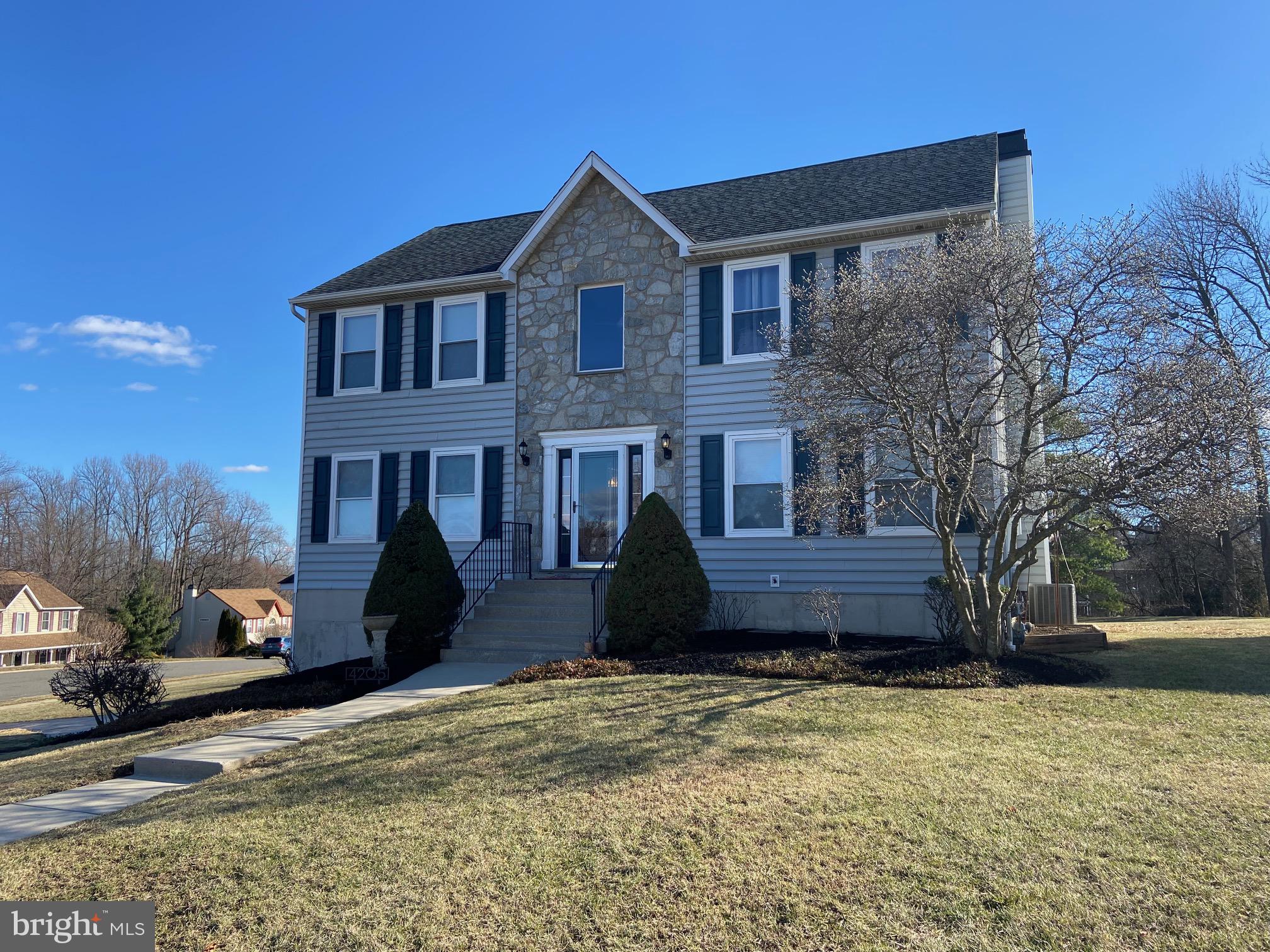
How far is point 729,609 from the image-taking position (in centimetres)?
1190

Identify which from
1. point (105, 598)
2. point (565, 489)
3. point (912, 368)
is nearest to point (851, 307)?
point (912, 368)

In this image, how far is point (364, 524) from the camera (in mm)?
14414

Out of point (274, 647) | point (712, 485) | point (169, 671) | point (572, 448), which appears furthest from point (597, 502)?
point (274, 647)

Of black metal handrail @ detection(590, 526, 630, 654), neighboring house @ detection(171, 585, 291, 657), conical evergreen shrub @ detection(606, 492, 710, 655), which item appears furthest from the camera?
neighboring house @ detection(171, 585, 291, 657)

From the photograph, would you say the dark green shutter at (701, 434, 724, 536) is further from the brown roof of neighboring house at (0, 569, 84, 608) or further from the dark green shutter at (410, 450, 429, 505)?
the brown roof of neighboring house at (0, 569, 84, 608)

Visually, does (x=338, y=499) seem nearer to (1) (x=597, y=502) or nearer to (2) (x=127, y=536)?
(1) (x=597, y=502)

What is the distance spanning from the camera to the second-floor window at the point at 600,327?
Result: 13250mm

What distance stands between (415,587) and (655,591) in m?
3.31

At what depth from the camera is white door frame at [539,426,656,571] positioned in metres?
12.8

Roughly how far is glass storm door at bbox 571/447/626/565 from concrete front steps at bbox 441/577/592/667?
0.94 meters

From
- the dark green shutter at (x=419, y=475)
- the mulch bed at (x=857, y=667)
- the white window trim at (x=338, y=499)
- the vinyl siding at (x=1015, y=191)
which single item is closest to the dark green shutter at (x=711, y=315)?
the vinyl siding at (x=1015, y=191)

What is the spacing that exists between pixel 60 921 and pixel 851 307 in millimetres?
7352

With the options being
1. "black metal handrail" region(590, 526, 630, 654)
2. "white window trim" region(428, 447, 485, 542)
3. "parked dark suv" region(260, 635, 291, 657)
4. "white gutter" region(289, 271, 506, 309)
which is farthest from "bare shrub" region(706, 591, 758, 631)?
"parked dark suv" region(260, 635, 291, 657)

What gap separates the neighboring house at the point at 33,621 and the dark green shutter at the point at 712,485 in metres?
41.7
